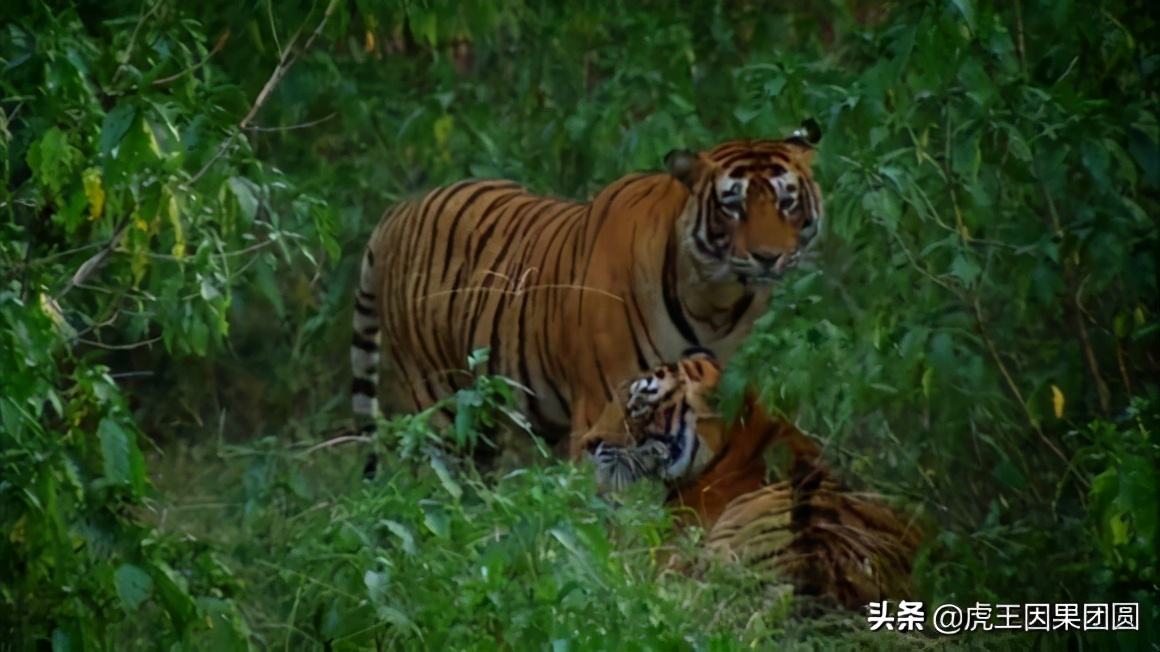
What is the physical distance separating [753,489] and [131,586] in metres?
1.67

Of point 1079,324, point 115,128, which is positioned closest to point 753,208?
point 1079,324

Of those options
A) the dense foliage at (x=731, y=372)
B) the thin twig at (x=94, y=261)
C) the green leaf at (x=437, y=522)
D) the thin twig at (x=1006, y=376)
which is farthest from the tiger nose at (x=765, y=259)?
the thin twig at (x=94, y=261)

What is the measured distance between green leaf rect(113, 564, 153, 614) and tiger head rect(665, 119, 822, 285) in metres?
1.90

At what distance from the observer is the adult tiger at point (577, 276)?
4.71 m

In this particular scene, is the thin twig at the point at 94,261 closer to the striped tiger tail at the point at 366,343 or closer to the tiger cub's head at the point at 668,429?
the tiger cub's head at the point at 668,429

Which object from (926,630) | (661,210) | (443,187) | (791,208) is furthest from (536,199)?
(926,630)

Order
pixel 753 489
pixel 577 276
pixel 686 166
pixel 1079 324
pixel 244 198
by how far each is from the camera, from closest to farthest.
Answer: pixel 244 198, pixel 1079 324, pixel 753 489, pixel 686 166, pixel 577 276

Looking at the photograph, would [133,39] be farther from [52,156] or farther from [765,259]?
[765,259]

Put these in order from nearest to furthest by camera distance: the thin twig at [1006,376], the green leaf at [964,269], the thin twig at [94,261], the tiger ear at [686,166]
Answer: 1. the thin twig at [94,261]
2. the green leaf at [964,269]
3. the thin twig at [1006,376]
4. the tiger ear at [686,166]

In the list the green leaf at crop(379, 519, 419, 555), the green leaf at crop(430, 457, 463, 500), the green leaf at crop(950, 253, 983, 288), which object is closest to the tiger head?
the green leaf at crop(950, 253, 983, 288)

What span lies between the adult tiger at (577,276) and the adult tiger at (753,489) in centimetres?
13

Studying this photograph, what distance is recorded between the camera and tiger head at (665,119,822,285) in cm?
468

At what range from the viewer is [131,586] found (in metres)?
3.29

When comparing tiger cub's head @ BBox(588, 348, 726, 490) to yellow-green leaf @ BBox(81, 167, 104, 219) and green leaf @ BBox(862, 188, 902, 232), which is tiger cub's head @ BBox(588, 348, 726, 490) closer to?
green leaf @ BBox(862, 188, 902, 232)
